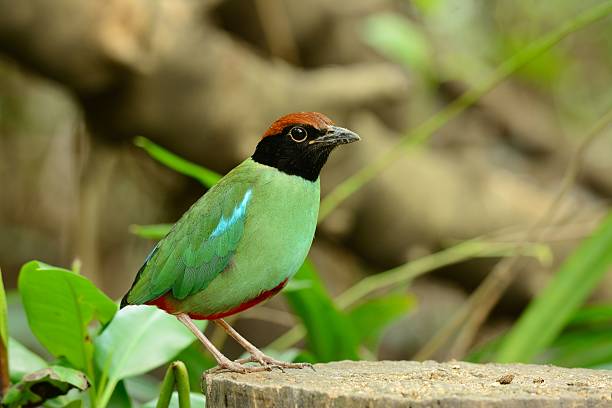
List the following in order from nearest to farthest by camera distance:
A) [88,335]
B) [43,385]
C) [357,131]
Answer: [43,385] < [88,335] < [357,131]

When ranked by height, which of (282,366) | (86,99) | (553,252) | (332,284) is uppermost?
(86,99)

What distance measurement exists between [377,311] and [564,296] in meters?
0.80

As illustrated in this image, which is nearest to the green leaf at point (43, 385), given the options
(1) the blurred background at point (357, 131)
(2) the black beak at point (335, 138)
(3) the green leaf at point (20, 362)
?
(3) the green leaf at point (20, 362)

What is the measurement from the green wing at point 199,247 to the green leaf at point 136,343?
33 cm

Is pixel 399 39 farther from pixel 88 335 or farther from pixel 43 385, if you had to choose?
pixel 43 385

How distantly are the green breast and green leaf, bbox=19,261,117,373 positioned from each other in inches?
16.7

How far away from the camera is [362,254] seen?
6.26 metres

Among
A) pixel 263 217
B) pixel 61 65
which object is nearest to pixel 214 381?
pixel 263 217

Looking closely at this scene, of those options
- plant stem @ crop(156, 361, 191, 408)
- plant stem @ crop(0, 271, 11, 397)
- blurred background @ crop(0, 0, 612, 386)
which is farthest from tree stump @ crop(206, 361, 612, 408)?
blurred background @ crop(0, 0, 612, 386)

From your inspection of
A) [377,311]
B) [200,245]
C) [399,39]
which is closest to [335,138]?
[200,245]

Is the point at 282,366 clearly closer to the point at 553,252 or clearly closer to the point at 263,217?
the point at 263,217

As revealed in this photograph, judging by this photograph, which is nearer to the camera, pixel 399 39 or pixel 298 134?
pixel 298 134

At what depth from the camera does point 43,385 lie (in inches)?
112

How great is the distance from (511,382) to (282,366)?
0.68 m
